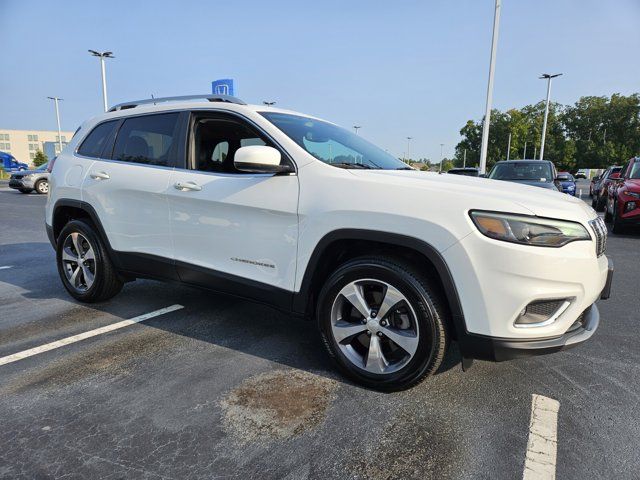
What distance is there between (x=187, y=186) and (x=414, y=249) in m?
1.76

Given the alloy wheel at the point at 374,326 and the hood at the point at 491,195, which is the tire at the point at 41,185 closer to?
the alloy wheel at the point at 374,326

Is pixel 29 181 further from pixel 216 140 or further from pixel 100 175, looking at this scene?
pixel 216 140

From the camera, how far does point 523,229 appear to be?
2066 mm

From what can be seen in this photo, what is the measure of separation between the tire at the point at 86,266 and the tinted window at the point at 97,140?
0.66 meters

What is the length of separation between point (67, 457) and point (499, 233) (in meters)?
2.27

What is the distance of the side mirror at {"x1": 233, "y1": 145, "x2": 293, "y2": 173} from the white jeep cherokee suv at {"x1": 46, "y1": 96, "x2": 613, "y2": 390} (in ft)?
0.04

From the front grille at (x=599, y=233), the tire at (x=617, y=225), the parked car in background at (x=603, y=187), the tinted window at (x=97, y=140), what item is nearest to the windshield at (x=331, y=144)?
the front grille at (x=599, y=233)

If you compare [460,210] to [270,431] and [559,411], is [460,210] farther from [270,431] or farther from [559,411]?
[270,431]

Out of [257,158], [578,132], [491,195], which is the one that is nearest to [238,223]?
[257,158]

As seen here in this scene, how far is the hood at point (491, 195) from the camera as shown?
2119 mm

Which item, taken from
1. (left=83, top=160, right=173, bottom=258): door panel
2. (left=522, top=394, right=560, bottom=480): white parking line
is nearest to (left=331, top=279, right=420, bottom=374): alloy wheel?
(left=522, top=394, right=560, bottom=480): white parking line

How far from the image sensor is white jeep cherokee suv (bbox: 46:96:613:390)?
2.11 meters

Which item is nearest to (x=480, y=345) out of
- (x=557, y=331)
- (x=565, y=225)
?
(x=557, y=331)

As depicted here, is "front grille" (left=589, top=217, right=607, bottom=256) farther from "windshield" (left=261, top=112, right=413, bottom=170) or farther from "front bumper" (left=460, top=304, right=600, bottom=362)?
"windshield" (left=261, top=112, right=413, bottom=170)
